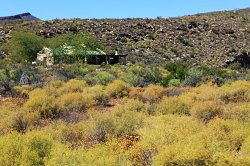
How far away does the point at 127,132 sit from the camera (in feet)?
49.9

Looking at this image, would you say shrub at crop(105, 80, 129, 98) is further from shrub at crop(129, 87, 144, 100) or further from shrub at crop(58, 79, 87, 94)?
shrub at crop(58, 79, 87, 94)

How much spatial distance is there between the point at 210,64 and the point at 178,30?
63.8 feet

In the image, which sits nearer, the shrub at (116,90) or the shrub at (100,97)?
the shrub at (100,97)

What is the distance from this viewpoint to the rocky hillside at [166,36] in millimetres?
74688

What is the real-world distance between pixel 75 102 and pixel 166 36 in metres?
64.0

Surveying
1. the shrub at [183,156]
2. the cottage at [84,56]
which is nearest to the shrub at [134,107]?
the shrub at [183,156]

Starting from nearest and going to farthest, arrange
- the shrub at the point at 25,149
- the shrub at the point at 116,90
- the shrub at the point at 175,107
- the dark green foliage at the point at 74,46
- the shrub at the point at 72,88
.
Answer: the shrub at the point at 25,149, the shrub at the point at 175,107, the shrub at the point at 116,90, the shrub at the point at 72,88, the dark green foliage at the point at 74,46

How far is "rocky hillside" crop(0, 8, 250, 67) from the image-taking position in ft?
245

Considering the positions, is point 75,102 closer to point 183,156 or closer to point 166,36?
point 183,156

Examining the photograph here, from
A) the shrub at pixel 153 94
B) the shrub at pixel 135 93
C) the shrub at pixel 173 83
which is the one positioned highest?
the shrub at pixel 153 94

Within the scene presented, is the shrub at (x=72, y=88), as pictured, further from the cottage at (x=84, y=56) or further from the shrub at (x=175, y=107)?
the cottage at (x=84, y=56)

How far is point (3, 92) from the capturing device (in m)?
28.6

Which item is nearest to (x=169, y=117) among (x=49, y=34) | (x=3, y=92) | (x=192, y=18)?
(x=3, y=92)

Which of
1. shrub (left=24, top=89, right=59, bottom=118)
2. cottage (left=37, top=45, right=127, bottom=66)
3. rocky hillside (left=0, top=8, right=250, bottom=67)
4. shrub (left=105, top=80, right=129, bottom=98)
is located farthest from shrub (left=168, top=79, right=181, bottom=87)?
rocky hillside (left=0, top=8, right=250, bottom=67)
